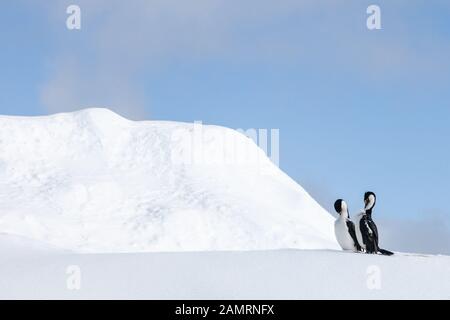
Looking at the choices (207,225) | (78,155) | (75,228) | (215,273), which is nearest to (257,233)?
(207,225)

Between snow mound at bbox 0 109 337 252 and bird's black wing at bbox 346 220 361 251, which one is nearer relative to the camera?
bird's black wing at bbox 346 220 361 251

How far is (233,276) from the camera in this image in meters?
9.81

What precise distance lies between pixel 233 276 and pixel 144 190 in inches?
907

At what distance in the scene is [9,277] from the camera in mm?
10320

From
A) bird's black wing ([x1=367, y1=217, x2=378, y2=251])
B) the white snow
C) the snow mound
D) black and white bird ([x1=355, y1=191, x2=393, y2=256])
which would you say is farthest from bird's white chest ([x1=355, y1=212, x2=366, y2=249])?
the snow mound

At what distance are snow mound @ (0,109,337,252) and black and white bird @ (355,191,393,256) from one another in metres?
13.7

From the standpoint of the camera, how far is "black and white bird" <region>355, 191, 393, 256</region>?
11.8 m

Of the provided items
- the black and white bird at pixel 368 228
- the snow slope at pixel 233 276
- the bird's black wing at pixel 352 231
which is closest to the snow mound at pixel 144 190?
the snow slope at pixel 233 276

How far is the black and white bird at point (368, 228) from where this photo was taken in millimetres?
11758

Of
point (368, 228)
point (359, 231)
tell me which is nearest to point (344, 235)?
point (359, 231)

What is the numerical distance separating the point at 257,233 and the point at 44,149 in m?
13.3

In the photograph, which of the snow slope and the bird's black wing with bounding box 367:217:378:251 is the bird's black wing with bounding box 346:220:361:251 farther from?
the snow slope

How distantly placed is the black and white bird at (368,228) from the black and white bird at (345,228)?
6.4 inches
